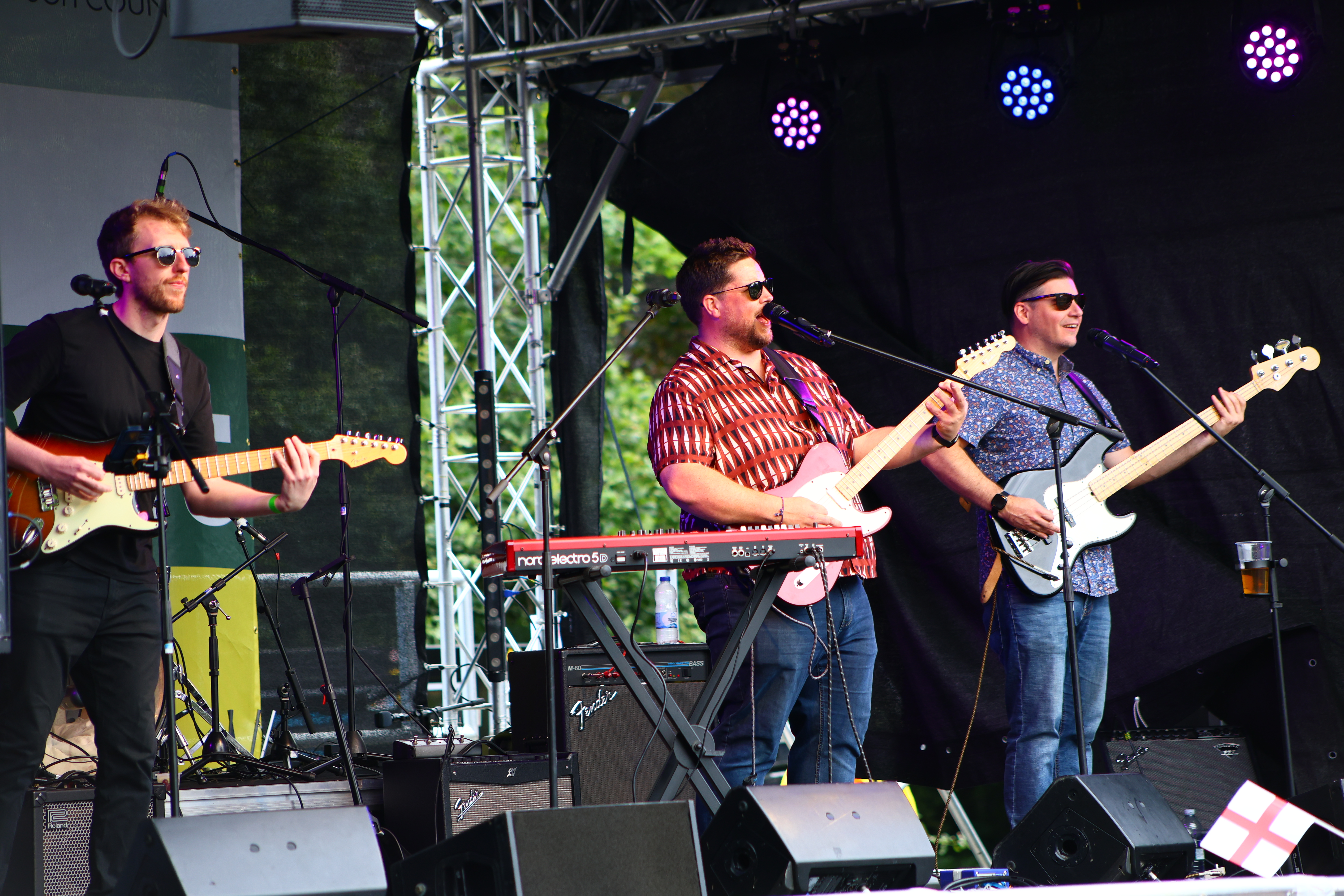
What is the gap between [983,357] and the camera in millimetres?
4457

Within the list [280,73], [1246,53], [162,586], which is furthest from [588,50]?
[162,586]

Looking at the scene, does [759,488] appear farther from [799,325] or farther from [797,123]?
[797,123]

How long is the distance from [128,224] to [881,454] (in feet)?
7.15

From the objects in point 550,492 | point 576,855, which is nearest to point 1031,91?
point 550,492

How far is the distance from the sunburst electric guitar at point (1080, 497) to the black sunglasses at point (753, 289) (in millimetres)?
1167

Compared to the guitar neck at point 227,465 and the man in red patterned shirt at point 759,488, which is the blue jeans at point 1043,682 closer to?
the man in red patterned shirt at point 759,488

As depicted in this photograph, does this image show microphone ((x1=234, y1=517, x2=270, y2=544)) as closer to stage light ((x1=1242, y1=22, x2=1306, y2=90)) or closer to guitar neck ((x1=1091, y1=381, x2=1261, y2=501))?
guitar neck ((x1=1091, y1=381, x2=1261, y2=501))

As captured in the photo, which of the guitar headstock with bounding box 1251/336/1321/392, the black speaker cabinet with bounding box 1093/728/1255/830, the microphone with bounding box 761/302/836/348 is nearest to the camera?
the microphone with bounding box 761/302/836/348

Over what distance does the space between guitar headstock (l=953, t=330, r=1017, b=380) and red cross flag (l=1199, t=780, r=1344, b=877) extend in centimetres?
161

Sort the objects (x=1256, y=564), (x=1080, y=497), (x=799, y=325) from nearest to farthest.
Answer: (x=799, y=325)
(x=1080, y=497)
(x=1256, y=564)

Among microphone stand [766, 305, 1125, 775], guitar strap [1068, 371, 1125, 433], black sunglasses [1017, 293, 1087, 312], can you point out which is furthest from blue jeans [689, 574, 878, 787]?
black sunglasses [1017, 293, 1087, 312]

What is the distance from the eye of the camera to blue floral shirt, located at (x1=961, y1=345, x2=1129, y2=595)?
4.52m

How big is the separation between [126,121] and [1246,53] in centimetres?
437

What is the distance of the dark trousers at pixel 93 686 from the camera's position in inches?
126
